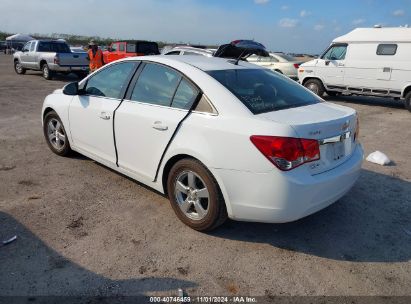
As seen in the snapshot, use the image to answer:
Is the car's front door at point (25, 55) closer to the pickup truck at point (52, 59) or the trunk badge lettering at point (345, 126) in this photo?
the pickup truck at point (52, 59)

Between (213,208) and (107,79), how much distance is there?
229 centimetres

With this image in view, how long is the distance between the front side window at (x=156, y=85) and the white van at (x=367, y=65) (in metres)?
9.59

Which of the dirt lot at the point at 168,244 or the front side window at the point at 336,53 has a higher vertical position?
the front side window at the point at 336,53

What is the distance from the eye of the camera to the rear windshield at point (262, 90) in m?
3.58

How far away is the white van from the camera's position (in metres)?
11.3

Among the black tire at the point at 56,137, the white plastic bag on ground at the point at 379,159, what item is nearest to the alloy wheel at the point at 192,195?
the black tire at the point at 56,137

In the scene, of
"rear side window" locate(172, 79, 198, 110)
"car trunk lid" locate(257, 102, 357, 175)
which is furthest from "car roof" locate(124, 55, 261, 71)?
"car trunk lid" locate(257, 102, 357, 175)

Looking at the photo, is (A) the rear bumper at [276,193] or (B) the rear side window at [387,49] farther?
(B) the rear side window at [387,49]

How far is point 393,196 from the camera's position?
472 centimetres

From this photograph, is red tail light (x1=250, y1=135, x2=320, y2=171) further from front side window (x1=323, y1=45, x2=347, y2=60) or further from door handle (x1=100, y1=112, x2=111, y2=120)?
front side window (x1=323, y1=45, x2=347, y2=60)

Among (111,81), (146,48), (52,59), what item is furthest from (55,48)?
(111,81)

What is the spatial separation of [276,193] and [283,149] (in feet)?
1.19

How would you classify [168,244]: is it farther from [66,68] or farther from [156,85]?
[66,68]

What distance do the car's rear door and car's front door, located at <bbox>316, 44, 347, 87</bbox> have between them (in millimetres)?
9865
